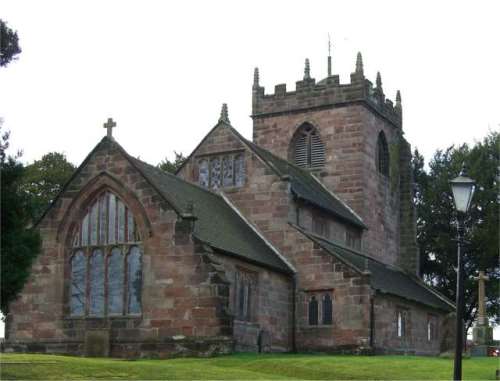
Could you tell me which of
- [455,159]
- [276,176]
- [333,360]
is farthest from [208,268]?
[455,159]

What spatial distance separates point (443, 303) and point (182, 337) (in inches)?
879

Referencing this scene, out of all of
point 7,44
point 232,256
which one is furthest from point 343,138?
point 7,44

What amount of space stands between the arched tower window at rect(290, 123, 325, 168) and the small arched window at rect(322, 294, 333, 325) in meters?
13.0

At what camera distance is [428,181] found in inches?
2753

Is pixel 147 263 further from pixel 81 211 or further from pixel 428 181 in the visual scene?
pixel 428 181

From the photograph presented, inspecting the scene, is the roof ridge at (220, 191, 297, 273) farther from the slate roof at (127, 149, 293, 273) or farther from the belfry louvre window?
the belfry louvre window

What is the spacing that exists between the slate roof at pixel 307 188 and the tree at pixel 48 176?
1465cm

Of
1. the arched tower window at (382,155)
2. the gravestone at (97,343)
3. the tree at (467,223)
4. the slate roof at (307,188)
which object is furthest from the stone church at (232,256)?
the tree at (467,223)

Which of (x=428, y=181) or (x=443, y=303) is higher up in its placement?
(x=428, y=181)

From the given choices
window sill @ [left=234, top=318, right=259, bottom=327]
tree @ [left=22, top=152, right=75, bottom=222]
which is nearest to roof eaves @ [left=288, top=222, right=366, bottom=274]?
window sill @ [left=234, top=318, right=259, bottom=327]

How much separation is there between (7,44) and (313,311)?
70.8 ft

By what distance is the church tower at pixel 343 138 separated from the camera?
179ft

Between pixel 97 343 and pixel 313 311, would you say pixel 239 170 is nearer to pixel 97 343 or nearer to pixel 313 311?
pixel 313 311

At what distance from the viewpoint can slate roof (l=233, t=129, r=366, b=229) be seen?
46938mm
